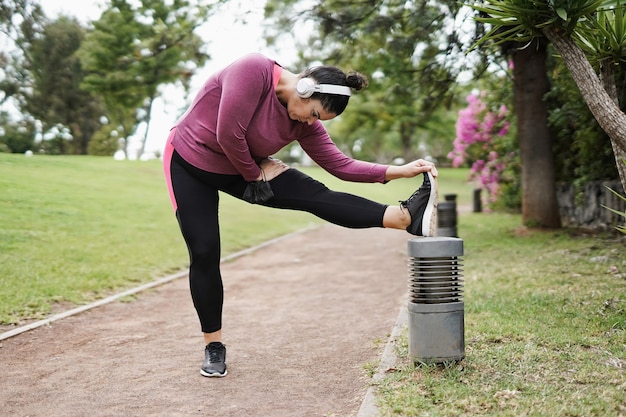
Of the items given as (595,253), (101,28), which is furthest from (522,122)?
(101,28)

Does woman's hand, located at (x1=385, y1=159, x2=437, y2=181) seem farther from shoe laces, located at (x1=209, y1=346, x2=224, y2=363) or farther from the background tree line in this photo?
the background tree line

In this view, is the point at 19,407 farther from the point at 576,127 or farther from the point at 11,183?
the point at 576,127

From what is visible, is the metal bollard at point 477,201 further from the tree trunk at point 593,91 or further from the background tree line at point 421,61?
the tree trunk at point 593,91

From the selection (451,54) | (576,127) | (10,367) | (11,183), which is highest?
(451,54)

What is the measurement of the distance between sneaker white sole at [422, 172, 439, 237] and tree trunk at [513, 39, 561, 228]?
8663 mm

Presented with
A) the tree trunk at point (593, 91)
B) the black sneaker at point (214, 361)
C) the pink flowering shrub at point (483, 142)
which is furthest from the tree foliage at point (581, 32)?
the pink flowering shrub at point (483, 142)

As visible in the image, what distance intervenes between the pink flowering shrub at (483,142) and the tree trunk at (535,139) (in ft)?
15.2

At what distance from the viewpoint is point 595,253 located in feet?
27.5

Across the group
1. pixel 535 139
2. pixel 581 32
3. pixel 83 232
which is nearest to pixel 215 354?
pixel 581 32

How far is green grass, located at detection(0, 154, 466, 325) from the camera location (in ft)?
22.4

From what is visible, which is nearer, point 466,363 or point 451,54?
point 466,363

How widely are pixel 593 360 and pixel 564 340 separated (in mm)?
436

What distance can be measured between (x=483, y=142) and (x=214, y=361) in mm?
15364

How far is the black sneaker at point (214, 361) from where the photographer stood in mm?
3965
